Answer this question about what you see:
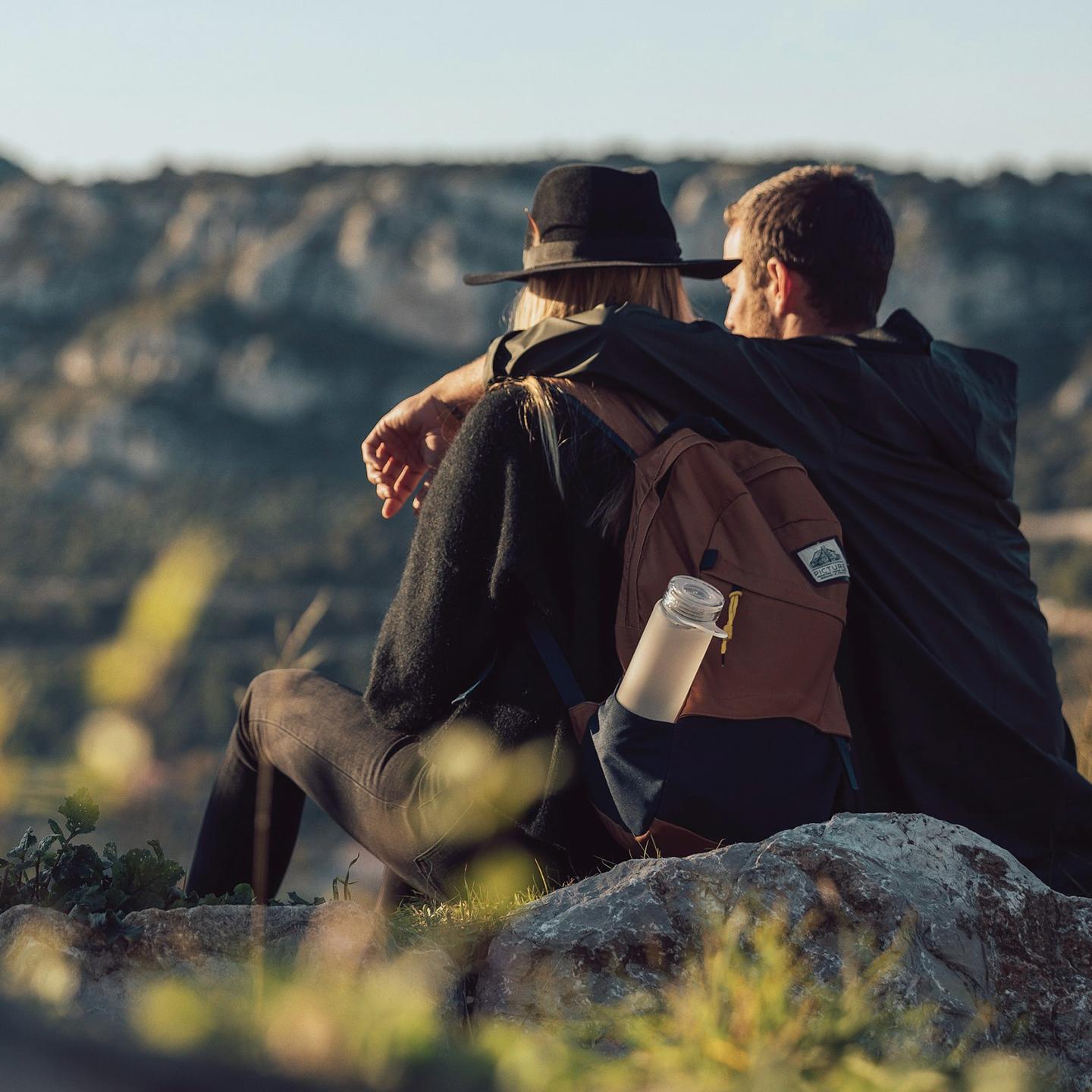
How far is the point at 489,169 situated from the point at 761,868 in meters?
62.8

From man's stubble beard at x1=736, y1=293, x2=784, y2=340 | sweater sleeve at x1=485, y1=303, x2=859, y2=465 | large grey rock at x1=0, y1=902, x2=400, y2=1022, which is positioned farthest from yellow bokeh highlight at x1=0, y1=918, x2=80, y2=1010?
man's stubble beard at x1=736, y1=293, x2=784, y2=340

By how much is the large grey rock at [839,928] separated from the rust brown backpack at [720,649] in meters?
0.10

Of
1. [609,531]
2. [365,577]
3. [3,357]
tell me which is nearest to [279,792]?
[609,531]

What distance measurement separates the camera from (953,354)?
7.75ft

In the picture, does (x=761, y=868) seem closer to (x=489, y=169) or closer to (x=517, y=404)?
(x=517, y=404)

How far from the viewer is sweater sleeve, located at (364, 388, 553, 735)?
1872 mm

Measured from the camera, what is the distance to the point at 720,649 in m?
1.79

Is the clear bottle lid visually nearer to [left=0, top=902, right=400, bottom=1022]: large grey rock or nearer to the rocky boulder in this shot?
the rocky boulder

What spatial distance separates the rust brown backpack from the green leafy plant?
52 centimetres

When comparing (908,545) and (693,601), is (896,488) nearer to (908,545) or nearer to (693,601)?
(908,545)

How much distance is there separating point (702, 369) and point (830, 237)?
1.62ft

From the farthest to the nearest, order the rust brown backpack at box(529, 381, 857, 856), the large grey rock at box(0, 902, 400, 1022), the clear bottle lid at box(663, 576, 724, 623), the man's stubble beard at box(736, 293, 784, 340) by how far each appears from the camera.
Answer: the man's stubble beard at box(736, 293, 784, 340)
the rust brown backpack at box(529, 381, 857, 856)
the clear bottle lid at box(663, 576, 724, 623)
the large grey rock at box(0, 902, 400, 1022)

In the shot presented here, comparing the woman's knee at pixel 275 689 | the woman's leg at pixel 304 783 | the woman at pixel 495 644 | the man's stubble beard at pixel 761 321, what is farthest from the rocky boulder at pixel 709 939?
the man's stubble beard at pixel 761 321

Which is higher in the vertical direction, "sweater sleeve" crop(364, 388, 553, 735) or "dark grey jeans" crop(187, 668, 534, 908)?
"sweater sleeve" crop(364, 388, 553, 735)
